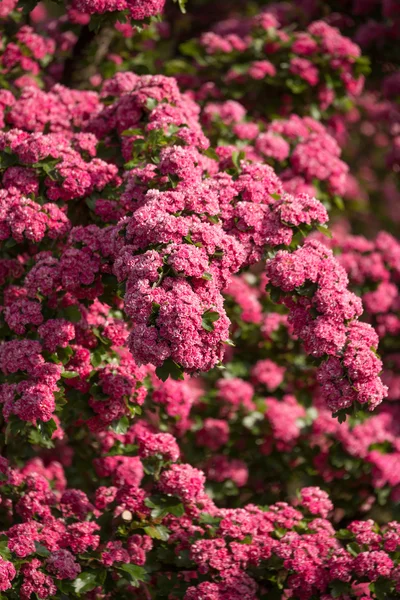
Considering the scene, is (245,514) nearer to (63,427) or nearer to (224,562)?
(224,562)

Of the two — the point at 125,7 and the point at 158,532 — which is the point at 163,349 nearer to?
the point at 158,532

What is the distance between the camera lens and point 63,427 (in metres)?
6.52

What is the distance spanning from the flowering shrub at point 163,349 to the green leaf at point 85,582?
0.05ft

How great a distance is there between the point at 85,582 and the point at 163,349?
171cm

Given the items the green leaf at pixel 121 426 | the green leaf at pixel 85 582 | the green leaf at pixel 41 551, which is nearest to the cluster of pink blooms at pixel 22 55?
the green leaf at pixel 121 426

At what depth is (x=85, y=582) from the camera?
17.9ft

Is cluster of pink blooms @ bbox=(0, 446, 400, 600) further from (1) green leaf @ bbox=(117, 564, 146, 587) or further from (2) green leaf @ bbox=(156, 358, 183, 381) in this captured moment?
(2) green leaf @ bbox=(156, 358, 183, 381)

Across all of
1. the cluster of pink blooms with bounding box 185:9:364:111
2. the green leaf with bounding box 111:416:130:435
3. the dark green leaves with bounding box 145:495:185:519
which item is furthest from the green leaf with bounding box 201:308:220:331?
the cluster of pink blooms with bounding box 185:9:364:111

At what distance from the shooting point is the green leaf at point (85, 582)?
17.7 feet

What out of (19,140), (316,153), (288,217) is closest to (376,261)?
(316,153)

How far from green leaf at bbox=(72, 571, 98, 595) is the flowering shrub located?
0.05 feet

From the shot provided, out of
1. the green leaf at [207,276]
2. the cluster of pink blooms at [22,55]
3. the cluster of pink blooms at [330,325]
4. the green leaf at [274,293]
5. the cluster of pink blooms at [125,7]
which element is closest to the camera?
the green leaf at [207,276]

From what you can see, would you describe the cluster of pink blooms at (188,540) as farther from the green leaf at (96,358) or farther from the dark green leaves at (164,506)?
the green leaf at (96,358)

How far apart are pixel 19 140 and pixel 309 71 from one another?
11.4 feet
